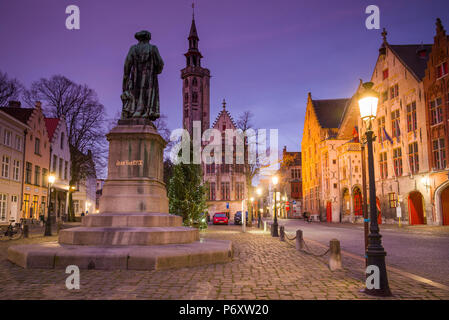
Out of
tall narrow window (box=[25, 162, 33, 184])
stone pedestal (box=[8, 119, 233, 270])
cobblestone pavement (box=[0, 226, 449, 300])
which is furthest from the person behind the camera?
tall narrow window (box=[25, 162, 33, 184])

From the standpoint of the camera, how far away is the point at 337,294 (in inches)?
232

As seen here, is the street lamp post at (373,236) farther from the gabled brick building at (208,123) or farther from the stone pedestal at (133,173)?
the gabled brick building at (208,123)

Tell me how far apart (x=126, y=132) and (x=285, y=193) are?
79245 mm

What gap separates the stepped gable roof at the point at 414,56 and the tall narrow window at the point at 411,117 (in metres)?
2.66

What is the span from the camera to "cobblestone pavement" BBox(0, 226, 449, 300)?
18.7 feet

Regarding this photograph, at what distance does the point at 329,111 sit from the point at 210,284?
54.8 meters

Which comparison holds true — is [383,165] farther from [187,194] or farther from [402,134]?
[187,194]

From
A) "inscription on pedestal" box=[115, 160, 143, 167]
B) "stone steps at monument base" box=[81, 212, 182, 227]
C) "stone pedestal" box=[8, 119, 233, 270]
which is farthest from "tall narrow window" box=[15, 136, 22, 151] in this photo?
"stone steps at monument base" box=[81, 212, 182, 227]

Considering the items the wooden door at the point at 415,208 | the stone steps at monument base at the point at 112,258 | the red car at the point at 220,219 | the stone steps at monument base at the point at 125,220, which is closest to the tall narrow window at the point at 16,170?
the red car at the point at 220,219

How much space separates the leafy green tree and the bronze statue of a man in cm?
846

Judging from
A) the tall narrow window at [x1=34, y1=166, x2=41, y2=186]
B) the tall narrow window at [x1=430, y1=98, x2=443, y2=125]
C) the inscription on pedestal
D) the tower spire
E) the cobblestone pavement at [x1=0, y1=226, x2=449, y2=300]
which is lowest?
the cobblestone pavement at [x1=0, y1=226, x2=449, y2=300]

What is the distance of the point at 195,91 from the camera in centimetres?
6206

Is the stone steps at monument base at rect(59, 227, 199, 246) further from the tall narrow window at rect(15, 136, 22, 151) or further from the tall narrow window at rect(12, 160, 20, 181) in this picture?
the tall narrow window at rect(15, 136, 22, 151)
